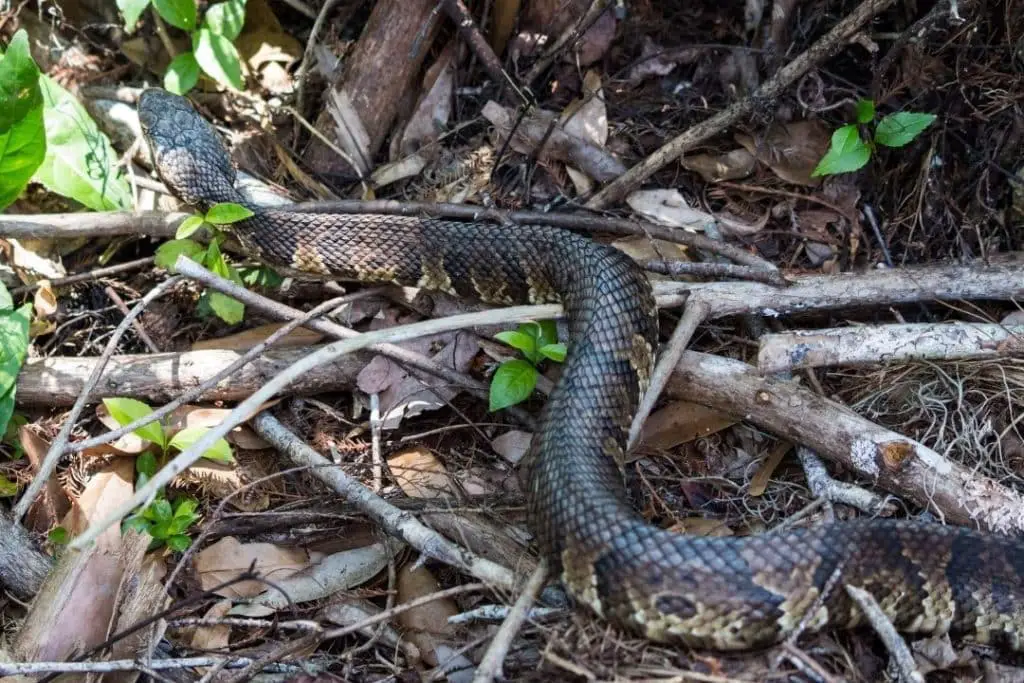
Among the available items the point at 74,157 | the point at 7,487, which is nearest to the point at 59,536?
the point at 7,487

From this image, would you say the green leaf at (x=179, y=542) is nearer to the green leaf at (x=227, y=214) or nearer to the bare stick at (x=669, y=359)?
the green leaf at (x=227, y=214)

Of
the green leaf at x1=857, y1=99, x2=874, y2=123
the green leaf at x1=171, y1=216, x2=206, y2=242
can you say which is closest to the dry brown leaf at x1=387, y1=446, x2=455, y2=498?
the green leaf at x1=171, y1=216, x2=206, y2=242

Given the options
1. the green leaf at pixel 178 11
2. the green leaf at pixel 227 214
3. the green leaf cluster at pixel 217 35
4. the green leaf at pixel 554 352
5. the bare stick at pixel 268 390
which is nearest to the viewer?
the bare stick at pixel 268 390

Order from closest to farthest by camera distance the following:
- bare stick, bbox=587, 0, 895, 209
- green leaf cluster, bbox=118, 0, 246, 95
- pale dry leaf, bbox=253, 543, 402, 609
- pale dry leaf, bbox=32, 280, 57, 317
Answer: pale dry leaf, bbox=253, 543, 402, 609 → bare stick, bbox=587, 0, 895, 209 → pale dry leaf, bbox=32, 280, 57, 317 → green leaf cluster, bbox=118, 0, 246, 95

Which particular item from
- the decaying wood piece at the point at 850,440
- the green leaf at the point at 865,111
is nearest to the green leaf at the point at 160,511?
the decaying wood piece at the point at 850,440

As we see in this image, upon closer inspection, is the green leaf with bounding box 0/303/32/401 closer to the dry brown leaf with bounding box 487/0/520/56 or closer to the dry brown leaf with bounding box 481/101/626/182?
the dry brown leaf with bounding box 481/101/626/182

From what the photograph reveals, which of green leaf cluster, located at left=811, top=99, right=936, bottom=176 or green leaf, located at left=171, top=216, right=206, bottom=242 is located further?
green leaf, located at left=171, top=216, right=206, bottom=242

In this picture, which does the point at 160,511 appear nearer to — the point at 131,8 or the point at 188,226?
the point at 188,226
